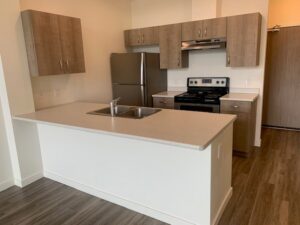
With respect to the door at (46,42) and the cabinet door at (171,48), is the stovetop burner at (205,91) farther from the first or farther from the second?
the door at (46,42)

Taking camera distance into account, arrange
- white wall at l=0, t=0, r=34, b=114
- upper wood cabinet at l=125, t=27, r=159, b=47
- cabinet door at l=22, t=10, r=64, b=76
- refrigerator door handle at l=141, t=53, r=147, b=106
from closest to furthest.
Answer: white wall at l=0, t=0, r=34, b=114 < cabinet door at l=22, t=10, r=64, b=76 < refrigerator door handle at l=141, t=53, r=147, b=106 < upper wood cabinet at l=125, t=27, r=159, b=47

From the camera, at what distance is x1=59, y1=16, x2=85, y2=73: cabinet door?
2.98 m

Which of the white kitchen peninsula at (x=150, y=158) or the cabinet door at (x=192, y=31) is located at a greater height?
the cabinet door at (x=192, y=31)

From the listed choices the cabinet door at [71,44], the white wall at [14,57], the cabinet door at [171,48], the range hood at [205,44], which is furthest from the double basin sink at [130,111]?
the range hood at [205,44]

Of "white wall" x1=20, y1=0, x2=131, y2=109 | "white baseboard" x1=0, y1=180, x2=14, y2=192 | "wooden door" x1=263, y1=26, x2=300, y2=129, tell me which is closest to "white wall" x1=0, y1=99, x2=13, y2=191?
"white baseboard" x1=0, y1=180, x2=14, y2=192

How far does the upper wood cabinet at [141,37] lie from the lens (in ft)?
13.8

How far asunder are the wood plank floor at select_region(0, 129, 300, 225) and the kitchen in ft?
0.73

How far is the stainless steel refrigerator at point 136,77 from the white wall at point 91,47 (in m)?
0.18

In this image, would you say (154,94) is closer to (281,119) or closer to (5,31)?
(5,31)

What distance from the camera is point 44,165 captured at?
310cm

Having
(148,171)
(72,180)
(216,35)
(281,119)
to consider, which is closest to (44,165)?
(72,180)

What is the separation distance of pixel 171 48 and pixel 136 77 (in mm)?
794

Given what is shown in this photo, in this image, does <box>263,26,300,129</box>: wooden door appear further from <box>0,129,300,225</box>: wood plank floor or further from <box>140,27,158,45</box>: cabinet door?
<box>140,27,158,45</box>: cabinet door

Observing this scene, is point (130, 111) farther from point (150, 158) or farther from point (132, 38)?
point (132, 38)
